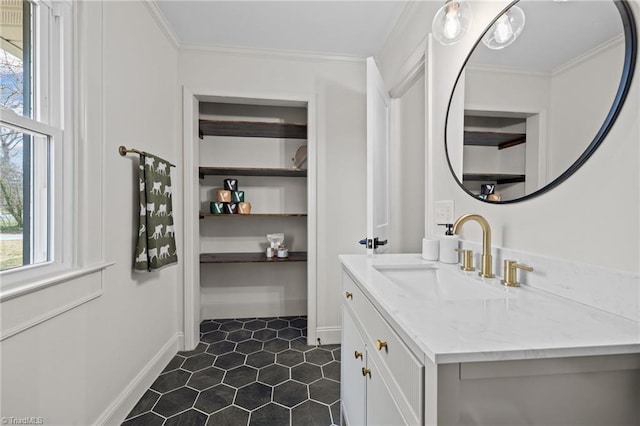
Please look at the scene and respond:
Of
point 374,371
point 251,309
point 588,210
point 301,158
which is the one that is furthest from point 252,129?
point 588,210

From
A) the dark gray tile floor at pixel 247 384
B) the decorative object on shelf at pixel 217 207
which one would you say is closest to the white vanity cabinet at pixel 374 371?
the dark gray tile floor at pixel 247 384

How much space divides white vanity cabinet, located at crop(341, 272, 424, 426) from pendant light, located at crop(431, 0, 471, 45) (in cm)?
112

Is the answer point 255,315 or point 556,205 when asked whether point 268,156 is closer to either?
point 255,315

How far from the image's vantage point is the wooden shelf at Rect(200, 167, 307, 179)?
8.15 feet

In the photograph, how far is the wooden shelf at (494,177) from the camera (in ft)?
3.30

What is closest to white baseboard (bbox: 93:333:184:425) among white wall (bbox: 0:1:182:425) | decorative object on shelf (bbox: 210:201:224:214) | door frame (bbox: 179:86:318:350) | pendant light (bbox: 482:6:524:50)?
white wall (bbox: 0:1:182:425)

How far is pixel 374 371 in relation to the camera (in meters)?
0.87

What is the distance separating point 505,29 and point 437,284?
1.01 metres

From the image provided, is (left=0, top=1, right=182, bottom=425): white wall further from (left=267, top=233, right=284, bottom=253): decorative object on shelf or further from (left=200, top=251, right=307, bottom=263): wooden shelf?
(left=267, top=233, right=284, bottom=253): decorative object on shelf

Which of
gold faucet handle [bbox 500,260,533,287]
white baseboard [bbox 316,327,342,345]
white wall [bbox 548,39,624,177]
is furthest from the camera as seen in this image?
white baseboard [bbox 316,327,342,345]

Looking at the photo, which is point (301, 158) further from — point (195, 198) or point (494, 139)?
point (494, 139)

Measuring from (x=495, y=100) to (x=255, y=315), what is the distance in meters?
2.70

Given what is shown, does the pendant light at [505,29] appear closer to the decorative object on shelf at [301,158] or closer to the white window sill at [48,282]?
the decorative object on shelf at [301,158]

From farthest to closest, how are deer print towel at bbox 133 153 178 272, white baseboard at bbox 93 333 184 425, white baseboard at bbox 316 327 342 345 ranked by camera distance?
white baseboard at bbox 316 327 342 345 → deer print towel at bbox 133 153 178 272 → white baseboard at bbox 93 333 184 425
